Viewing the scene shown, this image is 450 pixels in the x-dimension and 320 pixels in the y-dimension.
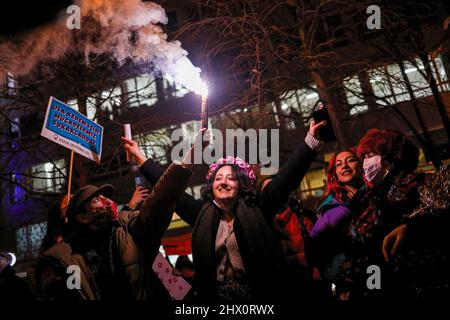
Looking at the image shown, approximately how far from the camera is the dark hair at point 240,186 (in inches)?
121

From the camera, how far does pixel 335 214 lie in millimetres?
3156

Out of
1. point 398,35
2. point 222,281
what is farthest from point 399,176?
point 398,35

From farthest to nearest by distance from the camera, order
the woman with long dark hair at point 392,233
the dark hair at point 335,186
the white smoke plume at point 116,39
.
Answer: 1. the white smoke plume at point 116,39
2. the dark hair at point 335,186
3. the woman with long dark hair at point 392,233

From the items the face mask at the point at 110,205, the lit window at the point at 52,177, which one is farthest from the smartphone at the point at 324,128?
the lit window at the point at 52,177

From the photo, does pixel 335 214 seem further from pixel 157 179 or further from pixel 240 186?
pixel 157 179

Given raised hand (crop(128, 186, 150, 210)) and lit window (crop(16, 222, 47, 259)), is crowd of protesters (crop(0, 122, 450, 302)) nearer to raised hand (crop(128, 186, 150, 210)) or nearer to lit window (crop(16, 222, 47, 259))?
raised hand (crop(128, 186, 150, 210))

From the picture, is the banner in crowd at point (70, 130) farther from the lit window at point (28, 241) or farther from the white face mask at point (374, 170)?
the lit window at point (28, 241)

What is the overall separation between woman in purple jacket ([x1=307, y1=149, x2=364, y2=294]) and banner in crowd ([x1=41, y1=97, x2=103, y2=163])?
254cm

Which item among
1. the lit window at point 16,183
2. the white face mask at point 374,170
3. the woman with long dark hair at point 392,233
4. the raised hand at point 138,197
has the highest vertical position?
the lit window at point 16,183

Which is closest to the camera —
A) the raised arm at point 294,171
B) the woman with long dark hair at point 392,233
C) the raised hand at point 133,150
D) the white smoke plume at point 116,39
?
the woman with long dark hair at point 392,233

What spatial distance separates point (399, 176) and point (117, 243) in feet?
7.98

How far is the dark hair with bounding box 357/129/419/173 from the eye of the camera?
3.01 m

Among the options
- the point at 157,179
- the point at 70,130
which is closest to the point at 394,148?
the point at 157,179
